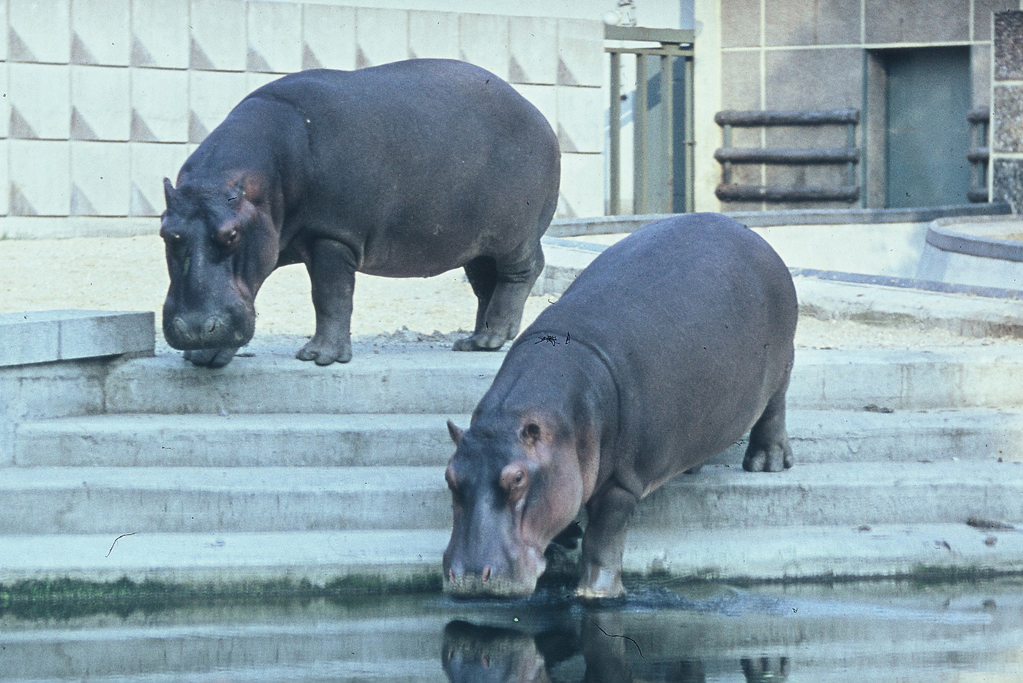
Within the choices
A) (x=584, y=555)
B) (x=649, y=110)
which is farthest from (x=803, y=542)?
(x=649, y=110)

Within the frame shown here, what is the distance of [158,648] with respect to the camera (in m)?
3.71

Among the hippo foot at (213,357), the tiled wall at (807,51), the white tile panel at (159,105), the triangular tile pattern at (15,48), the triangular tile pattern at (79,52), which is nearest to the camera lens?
the hippo foot at (213,357)

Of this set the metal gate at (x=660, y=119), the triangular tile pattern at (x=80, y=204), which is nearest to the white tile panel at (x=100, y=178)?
the triangular tile pattern at (x=80, y=204)

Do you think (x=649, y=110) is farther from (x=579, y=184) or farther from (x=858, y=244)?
(x=858, y=244)

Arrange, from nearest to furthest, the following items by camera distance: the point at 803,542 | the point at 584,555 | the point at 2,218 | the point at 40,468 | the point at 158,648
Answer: the point at 158,648 → the point at 584,555 → the point at 803,542 → the point at 40,468 → the point at 2,218

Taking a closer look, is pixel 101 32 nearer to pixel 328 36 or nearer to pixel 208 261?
pixel 328 36

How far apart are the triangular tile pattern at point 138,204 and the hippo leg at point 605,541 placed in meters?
8.23

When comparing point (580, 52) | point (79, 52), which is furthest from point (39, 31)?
point (580, 52)

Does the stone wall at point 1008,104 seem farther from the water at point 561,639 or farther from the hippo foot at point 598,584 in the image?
the hippo foot at point 598,584

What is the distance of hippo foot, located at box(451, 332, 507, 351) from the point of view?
568 centimetres

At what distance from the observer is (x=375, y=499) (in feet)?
14.8

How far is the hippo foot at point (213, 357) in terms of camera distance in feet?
16.5

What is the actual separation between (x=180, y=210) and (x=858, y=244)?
9000 mm

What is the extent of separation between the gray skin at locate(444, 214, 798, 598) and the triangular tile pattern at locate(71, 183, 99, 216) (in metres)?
7.60
